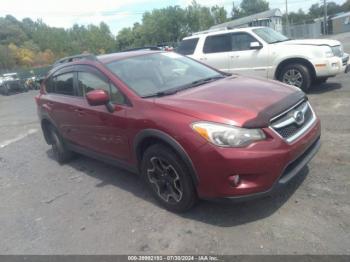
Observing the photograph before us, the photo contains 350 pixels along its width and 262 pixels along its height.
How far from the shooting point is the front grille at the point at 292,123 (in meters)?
3.58

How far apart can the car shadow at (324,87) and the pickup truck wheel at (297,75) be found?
35cm

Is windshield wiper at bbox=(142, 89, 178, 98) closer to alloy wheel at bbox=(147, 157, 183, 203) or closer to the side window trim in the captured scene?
the side window trim

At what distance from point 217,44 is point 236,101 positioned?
702 cm

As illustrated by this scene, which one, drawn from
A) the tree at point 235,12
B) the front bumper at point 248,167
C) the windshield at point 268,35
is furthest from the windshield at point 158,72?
the tree at point 235,12

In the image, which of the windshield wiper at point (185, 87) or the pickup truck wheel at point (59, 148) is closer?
the windshield wiper at point (185, 87)

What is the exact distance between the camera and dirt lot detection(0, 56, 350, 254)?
3436mm

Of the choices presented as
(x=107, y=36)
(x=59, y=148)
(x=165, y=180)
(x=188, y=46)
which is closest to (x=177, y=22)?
(x=107, y=36)

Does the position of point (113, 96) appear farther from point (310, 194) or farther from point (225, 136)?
point (310, 194)

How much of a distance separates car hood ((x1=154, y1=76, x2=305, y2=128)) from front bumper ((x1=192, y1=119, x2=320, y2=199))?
0.25 m

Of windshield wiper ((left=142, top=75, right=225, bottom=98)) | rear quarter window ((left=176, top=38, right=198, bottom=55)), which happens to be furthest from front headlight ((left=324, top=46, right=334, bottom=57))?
windshield wiper ((left=142, top=75, right=225, bottom=98))

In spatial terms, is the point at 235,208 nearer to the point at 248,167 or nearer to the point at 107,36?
the point at 248,167

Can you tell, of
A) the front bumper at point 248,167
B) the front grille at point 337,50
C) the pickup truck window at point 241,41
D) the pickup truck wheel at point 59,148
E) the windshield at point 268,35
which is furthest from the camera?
the pickup truck window at point 241,41

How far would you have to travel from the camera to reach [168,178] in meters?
4.02

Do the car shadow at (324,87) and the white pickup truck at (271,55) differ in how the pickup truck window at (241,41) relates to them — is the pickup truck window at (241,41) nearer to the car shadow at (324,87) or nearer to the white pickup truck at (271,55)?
the white pickup truck at (271,55)
